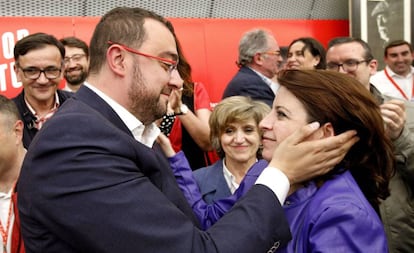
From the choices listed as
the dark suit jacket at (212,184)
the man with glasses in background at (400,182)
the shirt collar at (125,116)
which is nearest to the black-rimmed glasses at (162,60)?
the shirt collar at (125,116)

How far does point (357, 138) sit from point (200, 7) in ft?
13.4

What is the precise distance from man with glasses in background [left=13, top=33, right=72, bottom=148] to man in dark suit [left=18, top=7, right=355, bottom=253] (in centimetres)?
158

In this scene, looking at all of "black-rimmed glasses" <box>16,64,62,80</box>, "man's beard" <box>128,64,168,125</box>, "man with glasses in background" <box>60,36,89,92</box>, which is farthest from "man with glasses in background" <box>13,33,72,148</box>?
"man's beard" <box>128,64,168,125</box>

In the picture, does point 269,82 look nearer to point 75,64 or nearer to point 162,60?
point 75,64

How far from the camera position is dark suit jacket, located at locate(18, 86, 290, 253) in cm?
122

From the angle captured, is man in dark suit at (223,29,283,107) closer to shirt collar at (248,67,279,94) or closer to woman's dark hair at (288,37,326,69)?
shirt collar at (248,67,279,94)

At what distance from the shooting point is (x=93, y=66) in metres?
1.55

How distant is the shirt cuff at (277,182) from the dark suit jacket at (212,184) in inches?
49.7

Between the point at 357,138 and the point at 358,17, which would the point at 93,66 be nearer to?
the point at 357,138

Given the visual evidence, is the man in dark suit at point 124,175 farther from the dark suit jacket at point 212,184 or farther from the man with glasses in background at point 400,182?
the dark suit jacket at point 212,184

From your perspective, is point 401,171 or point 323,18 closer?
point 401,171

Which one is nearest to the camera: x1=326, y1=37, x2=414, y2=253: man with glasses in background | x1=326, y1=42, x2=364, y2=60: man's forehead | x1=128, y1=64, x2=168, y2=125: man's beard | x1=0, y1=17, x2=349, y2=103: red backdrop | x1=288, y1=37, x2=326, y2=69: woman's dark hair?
x1=128, y1=64, x2=168, y2=125: man's beard

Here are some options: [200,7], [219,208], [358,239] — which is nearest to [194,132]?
[219,208]

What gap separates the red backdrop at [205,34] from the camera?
3.97m
